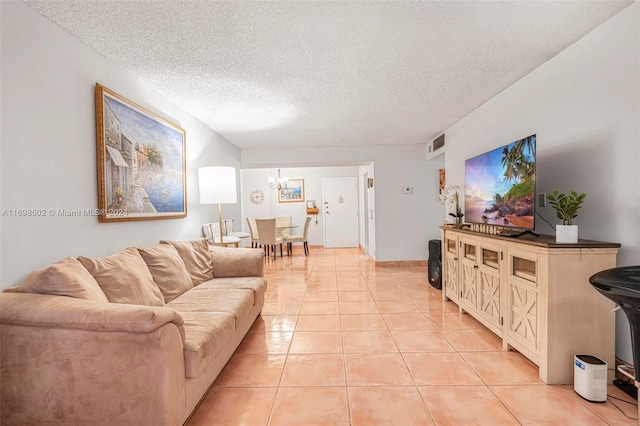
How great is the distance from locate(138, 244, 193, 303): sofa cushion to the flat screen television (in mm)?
2779

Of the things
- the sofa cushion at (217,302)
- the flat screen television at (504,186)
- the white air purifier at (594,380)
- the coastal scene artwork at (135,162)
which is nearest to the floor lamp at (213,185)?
the coastal scene artwork at (135,162)

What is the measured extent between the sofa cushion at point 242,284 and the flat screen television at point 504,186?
226cm

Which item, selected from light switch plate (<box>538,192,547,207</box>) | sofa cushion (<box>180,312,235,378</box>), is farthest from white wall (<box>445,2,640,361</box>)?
sofa cushion (<box>180,312,235,378</box>)

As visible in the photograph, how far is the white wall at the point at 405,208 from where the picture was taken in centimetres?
581

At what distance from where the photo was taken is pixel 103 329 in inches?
53.9

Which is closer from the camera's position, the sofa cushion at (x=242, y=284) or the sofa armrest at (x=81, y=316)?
the sofa armrest at (x=81, y=316)

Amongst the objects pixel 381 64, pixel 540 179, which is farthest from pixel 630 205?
pixel 381 64

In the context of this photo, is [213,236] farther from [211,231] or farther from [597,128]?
[597,128]

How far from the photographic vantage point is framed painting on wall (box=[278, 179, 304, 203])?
8750 mm

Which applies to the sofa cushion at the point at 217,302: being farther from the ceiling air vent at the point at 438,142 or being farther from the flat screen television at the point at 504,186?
the ceiling air vent at the point at 438,142

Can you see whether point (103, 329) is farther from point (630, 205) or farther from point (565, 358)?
point (630, 205)

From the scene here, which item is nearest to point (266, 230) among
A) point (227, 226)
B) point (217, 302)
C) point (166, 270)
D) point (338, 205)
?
point (227, 226)

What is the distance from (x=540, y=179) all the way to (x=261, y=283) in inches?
105

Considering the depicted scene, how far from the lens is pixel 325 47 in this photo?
2242 millimetres
